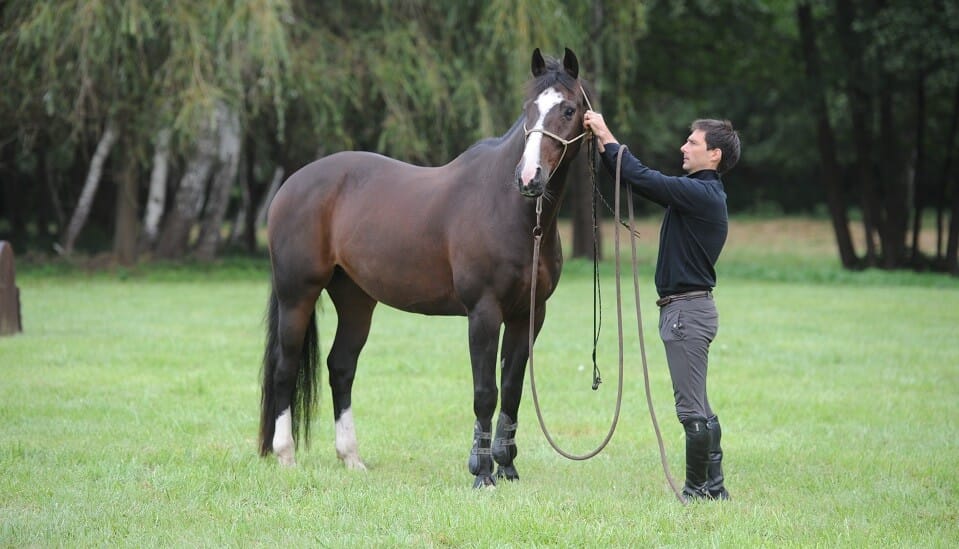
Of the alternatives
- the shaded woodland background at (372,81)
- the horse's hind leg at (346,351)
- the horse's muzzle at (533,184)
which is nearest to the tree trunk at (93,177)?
the shaded woodland background at (372,81)

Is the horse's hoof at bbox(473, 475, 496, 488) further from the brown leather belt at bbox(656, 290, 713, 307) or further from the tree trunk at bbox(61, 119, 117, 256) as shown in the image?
the tree trunk at bbox(61, 119, 117, 256)

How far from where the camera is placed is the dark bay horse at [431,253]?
580 cm

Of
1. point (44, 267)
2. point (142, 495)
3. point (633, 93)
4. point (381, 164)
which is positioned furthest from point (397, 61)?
point (142, 495)

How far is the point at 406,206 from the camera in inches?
259

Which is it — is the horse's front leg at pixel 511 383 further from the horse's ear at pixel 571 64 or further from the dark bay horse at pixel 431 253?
the horse's ear at pixel 571 64

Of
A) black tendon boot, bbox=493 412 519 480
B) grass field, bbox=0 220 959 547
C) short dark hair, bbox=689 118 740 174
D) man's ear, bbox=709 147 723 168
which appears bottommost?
grass field, bbox=0 220 959 547

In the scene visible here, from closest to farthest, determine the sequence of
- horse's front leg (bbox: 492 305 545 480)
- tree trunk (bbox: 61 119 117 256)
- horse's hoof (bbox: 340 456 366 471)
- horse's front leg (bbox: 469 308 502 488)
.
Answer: horse's front leg (bbox: 469 308 502 488)
horse's front leg (bbox: 492 305 545 480)
horse's hoof (bbox: 340 456 366 471)
tree trunk (bbox: 61 119 117 256)

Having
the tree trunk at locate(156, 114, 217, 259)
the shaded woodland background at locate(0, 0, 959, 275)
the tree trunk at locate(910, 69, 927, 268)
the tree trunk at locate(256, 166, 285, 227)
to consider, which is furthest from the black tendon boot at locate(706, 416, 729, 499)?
the tree trunk at locate(910, 69, 927, 268)

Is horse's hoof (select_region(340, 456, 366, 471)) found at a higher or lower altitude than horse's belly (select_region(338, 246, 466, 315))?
lower

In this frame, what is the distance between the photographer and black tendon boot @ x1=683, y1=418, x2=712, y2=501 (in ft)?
18.4

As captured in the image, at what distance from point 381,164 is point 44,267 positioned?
51.5ft

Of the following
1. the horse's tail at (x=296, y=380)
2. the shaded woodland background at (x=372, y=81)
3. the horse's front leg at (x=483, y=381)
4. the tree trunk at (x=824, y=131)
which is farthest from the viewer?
the tree trunk at (x=824, y=131)

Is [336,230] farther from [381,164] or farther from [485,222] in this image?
[485,222]

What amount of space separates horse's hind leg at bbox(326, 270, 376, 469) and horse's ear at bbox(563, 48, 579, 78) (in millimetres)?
2137
